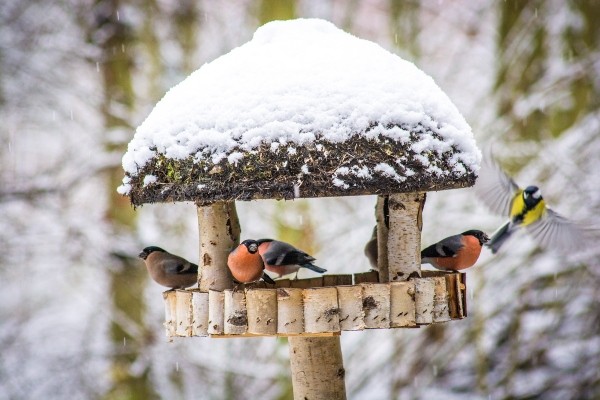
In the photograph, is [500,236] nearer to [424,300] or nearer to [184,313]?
[424,300]

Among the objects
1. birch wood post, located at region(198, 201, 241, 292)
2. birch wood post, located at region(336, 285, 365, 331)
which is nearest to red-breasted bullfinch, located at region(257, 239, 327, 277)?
birch wood post, located at region(198, 201, 241, 292)

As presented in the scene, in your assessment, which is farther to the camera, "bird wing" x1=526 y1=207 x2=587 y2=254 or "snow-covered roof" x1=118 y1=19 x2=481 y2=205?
"bird wing" x1=526 y1=207 x2=587 y2=254

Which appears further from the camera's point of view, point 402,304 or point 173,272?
point 173,272

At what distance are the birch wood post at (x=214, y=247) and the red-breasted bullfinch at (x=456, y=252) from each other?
864 mm

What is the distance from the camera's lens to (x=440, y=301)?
311 centimetres

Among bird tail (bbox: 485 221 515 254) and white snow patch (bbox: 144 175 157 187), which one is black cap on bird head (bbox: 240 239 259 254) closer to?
white snow patch (bbox: 144 175 157 187)

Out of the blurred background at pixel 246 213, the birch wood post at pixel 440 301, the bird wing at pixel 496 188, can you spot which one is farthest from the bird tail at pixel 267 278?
the blurred background at pixel 246 213

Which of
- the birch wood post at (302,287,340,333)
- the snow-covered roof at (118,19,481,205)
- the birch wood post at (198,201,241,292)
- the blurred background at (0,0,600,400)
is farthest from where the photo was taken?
the blurred background at (0,0,600,400)

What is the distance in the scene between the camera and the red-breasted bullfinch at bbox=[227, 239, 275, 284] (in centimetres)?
320

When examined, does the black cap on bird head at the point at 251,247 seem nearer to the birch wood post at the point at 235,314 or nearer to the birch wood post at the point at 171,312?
the birch wood post at the point at 235,314

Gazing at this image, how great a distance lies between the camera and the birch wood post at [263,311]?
300 centimetres

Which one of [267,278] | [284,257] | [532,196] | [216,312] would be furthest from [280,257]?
[532,196]

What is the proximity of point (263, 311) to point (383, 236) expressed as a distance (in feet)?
2.41

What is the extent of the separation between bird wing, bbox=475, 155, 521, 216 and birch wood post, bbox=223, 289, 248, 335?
179cm
